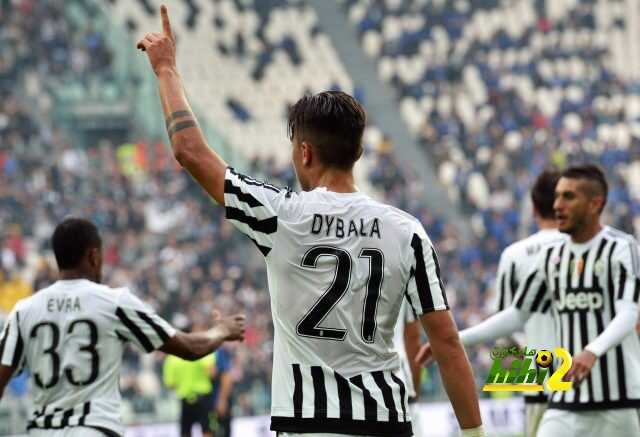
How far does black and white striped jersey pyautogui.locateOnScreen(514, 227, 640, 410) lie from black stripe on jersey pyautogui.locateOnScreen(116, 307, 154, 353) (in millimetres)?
2031

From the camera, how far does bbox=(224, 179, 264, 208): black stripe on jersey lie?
3637 millimetres

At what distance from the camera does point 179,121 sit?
3705mm

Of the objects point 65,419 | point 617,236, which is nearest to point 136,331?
point 65,419

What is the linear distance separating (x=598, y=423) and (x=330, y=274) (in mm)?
2881

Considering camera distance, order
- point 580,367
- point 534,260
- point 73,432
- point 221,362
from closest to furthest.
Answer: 1. point 580,367
2. point 73,432
3. point 534,260
4. point 221,362

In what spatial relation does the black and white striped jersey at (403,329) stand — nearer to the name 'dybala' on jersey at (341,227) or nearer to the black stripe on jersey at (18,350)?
the black stripe on jersey at (18,350)

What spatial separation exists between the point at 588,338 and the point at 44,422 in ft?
9.09

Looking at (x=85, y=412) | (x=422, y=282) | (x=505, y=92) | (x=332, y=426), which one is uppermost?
(x=505, y=92)

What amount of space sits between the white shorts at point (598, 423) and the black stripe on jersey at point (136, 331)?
2.14m

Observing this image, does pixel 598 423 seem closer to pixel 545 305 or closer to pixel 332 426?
pixel 545 305

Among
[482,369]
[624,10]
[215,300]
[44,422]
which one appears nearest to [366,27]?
[624,10]

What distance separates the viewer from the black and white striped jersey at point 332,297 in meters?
3.68

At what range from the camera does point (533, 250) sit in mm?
7613

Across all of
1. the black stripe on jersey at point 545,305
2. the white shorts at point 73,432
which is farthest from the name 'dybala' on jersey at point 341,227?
the black stripe on jersey at point 545,305
